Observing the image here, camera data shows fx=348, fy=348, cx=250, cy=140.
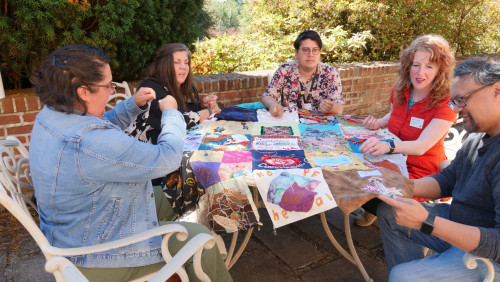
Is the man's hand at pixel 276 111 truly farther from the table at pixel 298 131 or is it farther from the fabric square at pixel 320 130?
the fabric square at pixel 320 130

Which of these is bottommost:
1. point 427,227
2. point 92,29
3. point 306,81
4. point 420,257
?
point 420,257

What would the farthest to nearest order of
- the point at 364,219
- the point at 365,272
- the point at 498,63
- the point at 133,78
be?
the point at 133,78
the point at 364,219
the point at 365,272
the point at 498,63

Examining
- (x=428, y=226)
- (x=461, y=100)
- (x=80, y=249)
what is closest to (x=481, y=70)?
(x=461, y=100)

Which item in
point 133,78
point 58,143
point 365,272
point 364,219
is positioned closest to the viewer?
point 58,143

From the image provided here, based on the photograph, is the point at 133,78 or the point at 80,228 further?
the point at 133,78

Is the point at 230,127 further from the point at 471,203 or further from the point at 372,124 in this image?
the point at 471,203

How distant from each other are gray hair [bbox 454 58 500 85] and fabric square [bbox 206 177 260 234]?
45.4 inches

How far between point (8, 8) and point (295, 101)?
2625 millimetres

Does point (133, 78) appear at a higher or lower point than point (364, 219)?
higher

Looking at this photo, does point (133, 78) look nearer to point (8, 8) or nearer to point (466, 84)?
point (8, 8)

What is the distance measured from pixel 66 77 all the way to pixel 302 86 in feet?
7.61

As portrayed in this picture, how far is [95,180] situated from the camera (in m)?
1.32

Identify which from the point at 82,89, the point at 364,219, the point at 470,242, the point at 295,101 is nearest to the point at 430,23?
the point at 295,101

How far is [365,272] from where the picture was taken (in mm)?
2303
